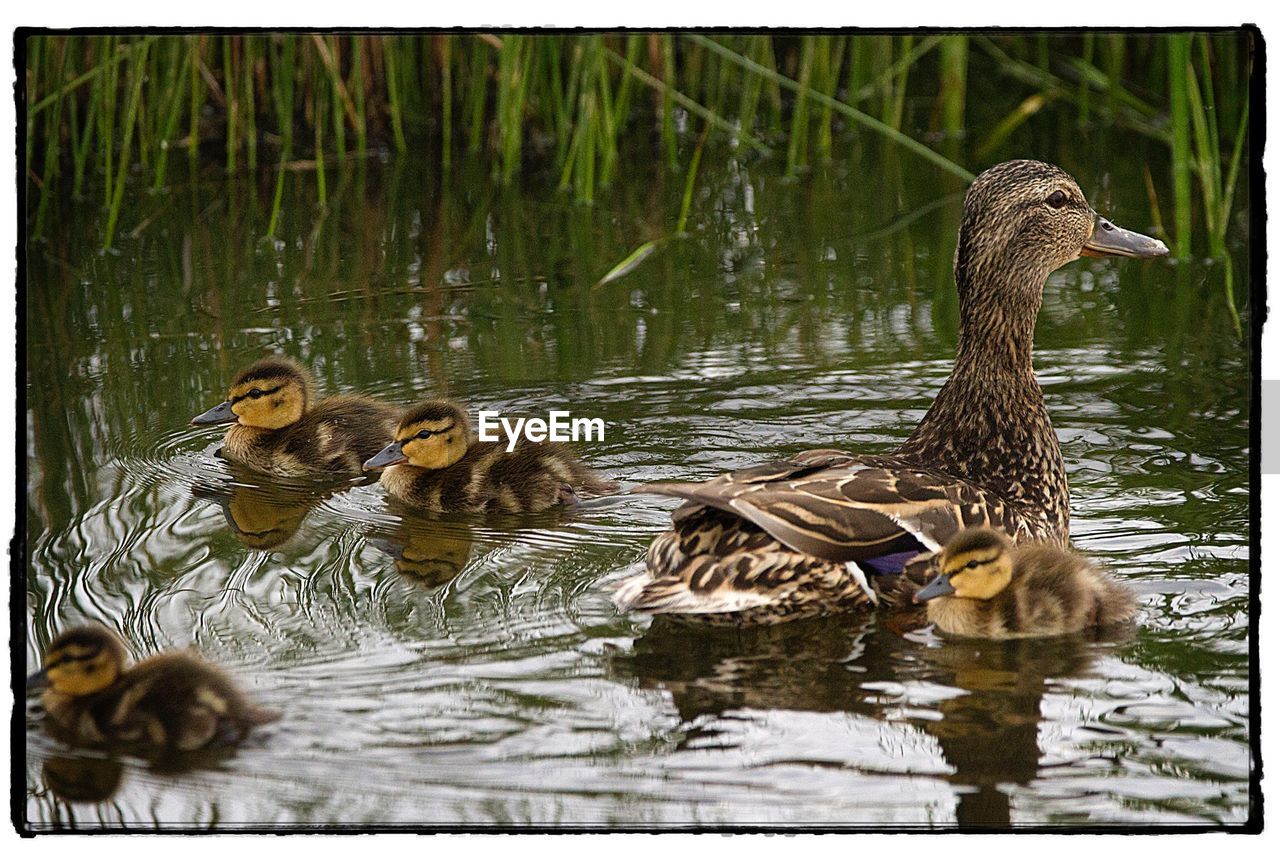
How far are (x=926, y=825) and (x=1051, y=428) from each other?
1.06m

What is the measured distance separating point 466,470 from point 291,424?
0.44m

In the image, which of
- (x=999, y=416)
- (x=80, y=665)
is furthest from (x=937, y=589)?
(x=80, y=665)

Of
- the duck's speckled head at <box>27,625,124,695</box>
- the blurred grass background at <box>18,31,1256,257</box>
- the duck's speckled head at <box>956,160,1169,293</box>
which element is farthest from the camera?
the duck's speckled head at <box>956,160,1169,293</box>

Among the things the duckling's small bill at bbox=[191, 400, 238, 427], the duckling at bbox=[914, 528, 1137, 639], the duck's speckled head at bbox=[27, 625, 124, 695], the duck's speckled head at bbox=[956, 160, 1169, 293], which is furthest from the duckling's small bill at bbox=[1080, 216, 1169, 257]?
the duck's speckled head at bbox=[27, 625, 124, 695]

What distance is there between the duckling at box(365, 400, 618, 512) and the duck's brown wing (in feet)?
1.59

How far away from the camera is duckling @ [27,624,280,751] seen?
11.5 ft

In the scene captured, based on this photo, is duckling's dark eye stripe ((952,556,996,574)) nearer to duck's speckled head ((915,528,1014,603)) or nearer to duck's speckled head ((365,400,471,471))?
duck's speckled head ((915,528,1014,603))

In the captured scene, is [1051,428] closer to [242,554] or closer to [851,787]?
[851,787]

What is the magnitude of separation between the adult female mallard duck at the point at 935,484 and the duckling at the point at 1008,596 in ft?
0.32

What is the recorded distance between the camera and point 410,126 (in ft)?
14.6

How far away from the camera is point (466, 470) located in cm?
444

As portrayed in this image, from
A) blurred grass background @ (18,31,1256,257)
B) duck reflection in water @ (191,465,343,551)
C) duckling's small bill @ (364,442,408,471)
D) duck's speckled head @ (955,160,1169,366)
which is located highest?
blurred grass background @ (18,31,1256,257)

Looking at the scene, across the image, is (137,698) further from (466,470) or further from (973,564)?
(973,564)

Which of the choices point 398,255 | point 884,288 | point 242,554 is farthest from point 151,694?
point 884,288
